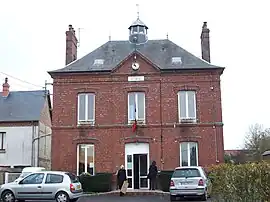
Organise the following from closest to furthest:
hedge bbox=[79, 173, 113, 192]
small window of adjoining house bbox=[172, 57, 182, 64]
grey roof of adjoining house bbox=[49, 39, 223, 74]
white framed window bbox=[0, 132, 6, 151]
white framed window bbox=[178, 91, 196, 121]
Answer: hedge bbox=[79, 173, 113, 192] < white framed window bbox=[178, 91, 196, 121] < grey roof of adjoining house bbox=[49, 39, 223, 74] < small window of adjoining house bbox=[172, 57, 182, 64] < white framed window bbox=[0, 132, 6, 151]

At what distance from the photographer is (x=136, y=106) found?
27.2 meters

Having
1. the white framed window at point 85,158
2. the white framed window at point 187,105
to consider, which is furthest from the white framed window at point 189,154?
the white framed window at point 85,158

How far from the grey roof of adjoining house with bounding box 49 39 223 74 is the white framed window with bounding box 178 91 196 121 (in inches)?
67.1

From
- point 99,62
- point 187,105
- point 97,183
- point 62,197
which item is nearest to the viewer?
point 62,197

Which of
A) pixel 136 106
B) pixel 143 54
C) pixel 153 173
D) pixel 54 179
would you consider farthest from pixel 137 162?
pixel 54 179

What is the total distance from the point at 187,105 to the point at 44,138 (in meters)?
15.2

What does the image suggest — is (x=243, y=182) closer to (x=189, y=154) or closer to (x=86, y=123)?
(x=189, y=154)

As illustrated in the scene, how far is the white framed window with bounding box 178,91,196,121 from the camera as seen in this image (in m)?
26.9

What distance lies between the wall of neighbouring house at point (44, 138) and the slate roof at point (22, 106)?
732mm

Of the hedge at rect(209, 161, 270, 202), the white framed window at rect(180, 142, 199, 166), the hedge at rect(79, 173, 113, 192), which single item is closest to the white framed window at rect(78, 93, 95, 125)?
the hedge at rect(79, 173, 113, 192)

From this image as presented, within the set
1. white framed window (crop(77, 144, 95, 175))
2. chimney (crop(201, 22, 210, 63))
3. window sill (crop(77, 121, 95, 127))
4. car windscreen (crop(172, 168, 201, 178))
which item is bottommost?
car windscreen (crop(172, 168, 201, 178))

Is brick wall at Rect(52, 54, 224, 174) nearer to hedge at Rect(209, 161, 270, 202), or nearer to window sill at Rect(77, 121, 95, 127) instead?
window sill at Rect(77, 121, 95, 127)

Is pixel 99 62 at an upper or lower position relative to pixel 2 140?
upper

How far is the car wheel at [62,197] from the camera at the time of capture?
18.3 metres
